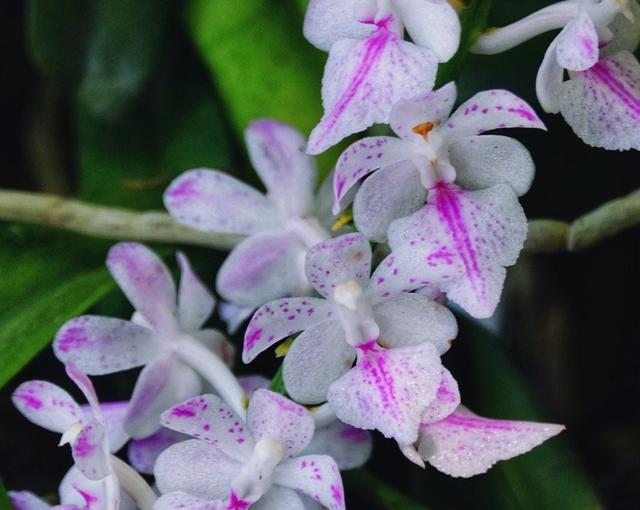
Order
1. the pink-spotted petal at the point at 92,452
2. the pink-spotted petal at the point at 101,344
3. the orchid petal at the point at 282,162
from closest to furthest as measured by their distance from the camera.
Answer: the pink-spotted petal at the point at 92,452 < the pink-spotted petal at the point at 101,344 < the orchid petal at the point at 282,162

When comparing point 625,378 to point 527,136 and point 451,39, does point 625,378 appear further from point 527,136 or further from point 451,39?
point 451,39

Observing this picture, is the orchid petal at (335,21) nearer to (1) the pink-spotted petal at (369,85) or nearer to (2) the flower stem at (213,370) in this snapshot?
(1) the pink-spotted petal at (369,85)

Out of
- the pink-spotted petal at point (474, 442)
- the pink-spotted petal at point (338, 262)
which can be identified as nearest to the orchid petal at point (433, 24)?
the pink-spotted petal at point (338, 262)

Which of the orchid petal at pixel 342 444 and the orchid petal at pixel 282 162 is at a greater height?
the orchid petal at pixel 282 162

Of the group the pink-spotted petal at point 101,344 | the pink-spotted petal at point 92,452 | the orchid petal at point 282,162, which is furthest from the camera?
the orchid petal at point 282,162

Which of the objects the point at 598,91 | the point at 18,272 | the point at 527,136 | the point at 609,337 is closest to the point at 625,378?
the point at 609,337

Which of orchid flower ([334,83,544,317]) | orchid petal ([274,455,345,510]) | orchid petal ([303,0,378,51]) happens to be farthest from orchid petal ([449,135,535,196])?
orchid petal ([274,455,345,510])
